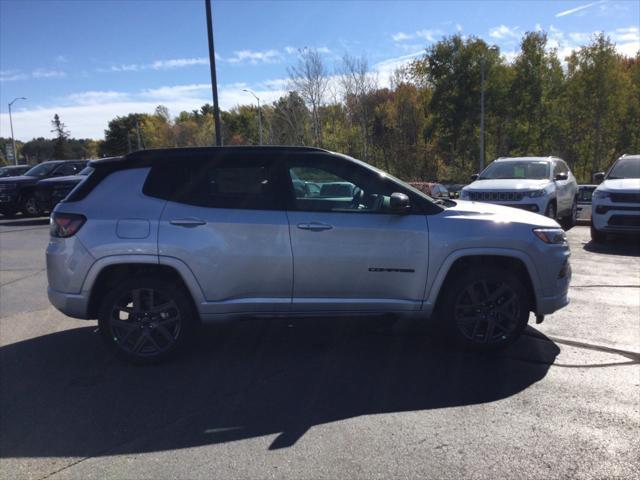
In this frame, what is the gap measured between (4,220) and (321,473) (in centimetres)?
1946

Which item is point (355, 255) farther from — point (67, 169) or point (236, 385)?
point (67, 169)

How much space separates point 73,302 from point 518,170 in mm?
10785

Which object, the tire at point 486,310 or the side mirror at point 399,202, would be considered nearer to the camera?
the side mirror at point 399,202

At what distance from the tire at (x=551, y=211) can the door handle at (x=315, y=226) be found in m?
8.29

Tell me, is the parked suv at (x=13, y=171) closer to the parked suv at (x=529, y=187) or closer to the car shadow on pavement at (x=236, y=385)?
the parked suv at (x=529, y=187)

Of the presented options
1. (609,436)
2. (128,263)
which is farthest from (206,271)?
(609,436)

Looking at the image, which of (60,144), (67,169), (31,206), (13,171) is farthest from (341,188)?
(60,144)

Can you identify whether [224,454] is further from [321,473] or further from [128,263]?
[128,263]

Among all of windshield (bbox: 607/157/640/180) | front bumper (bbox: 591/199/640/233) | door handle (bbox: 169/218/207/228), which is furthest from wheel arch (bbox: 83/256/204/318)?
windshield (bbox: 607/157/640/180)

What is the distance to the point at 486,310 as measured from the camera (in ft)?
15.7

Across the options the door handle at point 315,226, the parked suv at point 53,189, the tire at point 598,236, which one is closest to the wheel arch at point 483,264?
the door handle at point 315,226

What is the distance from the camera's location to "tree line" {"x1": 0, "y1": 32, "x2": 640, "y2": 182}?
33.2m

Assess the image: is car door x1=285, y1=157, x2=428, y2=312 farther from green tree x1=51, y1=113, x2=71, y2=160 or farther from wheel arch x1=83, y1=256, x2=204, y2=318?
green tree x1=51, y1=113, x2=71, y2=160

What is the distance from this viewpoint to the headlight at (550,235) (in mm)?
4754
